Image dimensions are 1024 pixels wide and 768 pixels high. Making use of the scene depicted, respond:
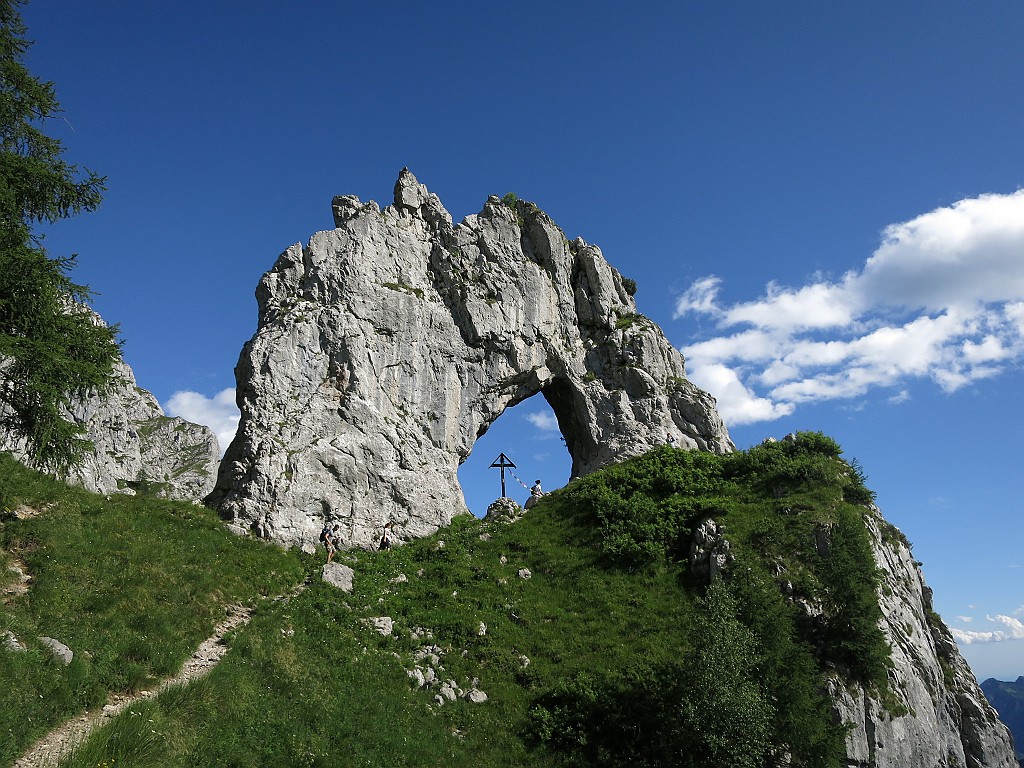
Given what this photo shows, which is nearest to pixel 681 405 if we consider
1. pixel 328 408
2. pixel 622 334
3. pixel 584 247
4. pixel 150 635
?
pixel 622 334

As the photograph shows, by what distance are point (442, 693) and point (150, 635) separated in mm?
9786

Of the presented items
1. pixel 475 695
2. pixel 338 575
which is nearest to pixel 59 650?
pixel 475 695

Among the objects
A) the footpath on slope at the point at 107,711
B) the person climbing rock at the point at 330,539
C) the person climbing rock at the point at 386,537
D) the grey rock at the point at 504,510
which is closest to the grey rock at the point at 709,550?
the grey rock at the point at 504,510

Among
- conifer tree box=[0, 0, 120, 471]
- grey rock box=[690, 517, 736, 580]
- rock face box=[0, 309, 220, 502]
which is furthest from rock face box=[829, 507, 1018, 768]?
rock face box=[0, 309, 220, 502]

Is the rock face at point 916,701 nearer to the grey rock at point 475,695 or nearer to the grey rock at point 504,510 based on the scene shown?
the grey rock at point 475,695

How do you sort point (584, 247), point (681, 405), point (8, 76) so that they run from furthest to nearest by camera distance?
point (584, 247) → point (681, 405) → point (8, 76)

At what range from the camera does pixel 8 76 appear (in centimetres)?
1741

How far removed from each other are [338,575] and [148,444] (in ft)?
228

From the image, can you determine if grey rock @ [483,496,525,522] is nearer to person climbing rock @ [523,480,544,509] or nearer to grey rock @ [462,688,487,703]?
person climbing rock @ [523,480,544,509]

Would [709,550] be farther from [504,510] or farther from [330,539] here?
[330,539]

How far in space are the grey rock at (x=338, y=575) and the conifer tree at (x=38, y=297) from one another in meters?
12.1

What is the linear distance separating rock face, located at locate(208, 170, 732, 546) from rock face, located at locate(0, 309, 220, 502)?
107 feet

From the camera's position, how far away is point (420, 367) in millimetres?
40219

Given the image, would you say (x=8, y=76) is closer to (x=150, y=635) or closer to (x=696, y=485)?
(x=150, y=635)
